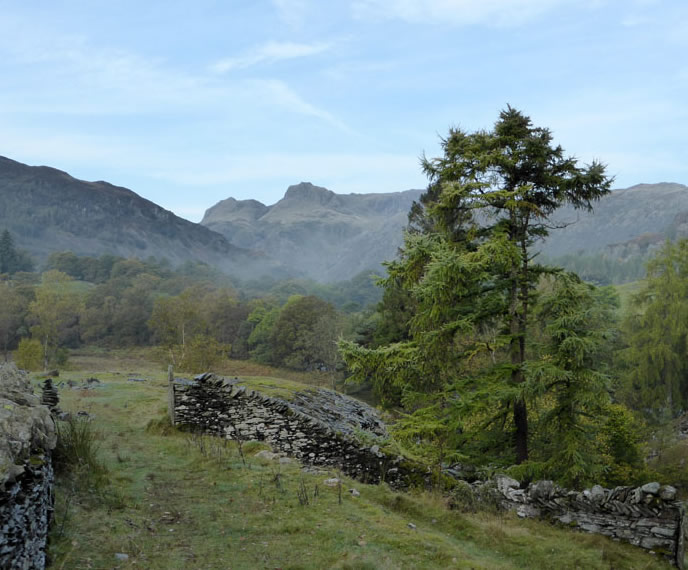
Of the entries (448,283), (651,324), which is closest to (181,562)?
(448,283)

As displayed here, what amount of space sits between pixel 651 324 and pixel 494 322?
29169mm

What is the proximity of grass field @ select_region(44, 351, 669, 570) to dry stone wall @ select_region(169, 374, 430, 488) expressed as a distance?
1178mm

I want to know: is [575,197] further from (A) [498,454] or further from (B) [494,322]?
(A) [498,454]

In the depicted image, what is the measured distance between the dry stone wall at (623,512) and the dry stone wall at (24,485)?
994cm

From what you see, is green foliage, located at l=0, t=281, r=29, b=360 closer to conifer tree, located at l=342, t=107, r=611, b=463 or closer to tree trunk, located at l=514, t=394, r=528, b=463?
conifer tree, located at l=342, t=107, r=611, b=463

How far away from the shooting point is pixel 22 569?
19.8 ft

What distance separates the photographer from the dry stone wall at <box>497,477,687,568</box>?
9.87 meters

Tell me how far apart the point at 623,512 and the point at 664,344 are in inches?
1199

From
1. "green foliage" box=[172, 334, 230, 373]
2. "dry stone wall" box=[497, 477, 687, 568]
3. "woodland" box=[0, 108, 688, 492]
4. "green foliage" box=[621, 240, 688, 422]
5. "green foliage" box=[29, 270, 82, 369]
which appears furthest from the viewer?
"green foliage" box=[29, 270, 82, 369]

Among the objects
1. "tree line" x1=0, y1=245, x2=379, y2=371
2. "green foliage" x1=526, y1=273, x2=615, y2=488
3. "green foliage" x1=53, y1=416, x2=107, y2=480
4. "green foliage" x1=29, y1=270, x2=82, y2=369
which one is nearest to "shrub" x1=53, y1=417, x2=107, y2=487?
"green foliage" x1=53, y1=416, x2=107, y2=480

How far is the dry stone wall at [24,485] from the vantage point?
5.92 m

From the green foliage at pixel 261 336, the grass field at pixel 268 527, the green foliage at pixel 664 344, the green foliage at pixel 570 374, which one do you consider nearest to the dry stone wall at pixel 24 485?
the grass field at pixel 268 527

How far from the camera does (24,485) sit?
654 centimetres

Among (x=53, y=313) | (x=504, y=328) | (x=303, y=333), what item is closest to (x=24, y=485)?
(x=504, y=328)
